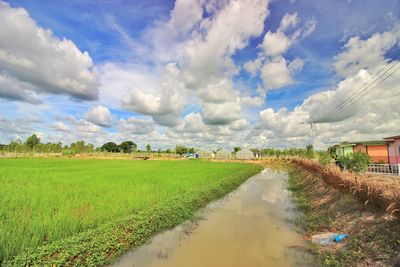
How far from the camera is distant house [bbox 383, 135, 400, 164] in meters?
19.5

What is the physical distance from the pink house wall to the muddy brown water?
16106 millimetres

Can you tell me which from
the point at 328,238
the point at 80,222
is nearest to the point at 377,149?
the point at 328,238

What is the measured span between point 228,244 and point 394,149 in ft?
71.3

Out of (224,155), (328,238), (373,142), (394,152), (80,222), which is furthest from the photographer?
(224,155)

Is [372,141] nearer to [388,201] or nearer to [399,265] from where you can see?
[388,201]

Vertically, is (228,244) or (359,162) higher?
(359,162)

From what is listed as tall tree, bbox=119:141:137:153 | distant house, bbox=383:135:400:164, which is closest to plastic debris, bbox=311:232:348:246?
distant house, bbox=383:135:400:164

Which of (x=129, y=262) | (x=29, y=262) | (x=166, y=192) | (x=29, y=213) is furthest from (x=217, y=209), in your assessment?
(x=29, y=262)

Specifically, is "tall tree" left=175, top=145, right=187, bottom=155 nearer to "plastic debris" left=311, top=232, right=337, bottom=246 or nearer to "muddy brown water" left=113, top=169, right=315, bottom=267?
"muddy brown water" left=113, top=169, right=315, bottom=267

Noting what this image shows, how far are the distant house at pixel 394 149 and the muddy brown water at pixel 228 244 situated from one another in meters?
16.1

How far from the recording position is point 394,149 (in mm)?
20641

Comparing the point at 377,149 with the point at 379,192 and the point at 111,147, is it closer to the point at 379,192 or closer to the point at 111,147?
the point at 379,192

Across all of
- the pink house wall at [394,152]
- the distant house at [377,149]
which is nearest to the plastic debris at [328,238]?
the pink house wall at [394,152]

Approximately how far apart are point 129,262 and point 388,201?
19.2 feet
